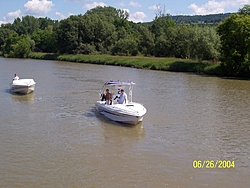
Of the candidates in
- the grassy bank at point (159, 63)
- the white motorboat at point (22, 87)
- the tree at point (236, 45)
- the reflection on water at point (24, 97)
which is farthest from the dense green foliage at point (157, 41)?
the reflection on water at point (24, 97)

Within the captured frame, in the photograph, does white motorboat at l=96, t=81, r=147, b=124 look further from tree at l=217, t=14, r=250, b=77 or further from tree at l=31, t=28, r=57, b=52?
tree at l=31, t=28, r=57, b=52

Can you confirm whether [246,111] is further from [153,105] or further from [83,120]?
[83,120]

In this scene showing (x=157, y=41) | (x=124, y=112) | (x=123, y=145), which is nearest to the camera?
(x=123, y=145)

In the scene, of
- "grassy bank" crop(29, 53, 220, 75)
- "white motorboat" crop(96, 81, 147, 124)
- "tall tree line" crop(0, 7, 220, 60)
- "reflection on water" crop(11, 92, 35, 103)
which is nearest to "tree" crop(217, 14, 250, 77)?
"grassy bank" crop(29, 53, 220, 75)

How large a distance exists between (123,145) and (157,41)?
56407 mm

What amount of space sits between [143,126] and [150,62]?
39.7m

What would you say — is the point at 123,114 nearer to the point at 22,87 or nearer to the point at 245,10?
the point at 22,87

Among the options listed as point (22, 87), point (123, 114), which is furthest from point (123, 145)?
point (22, 87)

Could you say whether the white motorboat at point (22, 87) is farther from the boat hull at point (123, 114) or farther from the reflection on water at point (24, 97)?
the boat hull at point (123, 114)

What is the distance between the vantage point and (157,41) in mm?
68812

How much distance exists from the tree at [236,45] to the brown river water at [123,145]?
18987 millimetres

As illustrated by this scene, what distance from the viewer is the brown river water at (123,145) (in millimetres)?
10938

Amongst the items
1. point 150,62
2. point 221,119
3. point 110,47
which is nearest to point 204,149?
point 221,119

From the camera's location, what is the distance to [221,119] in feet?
63.5
